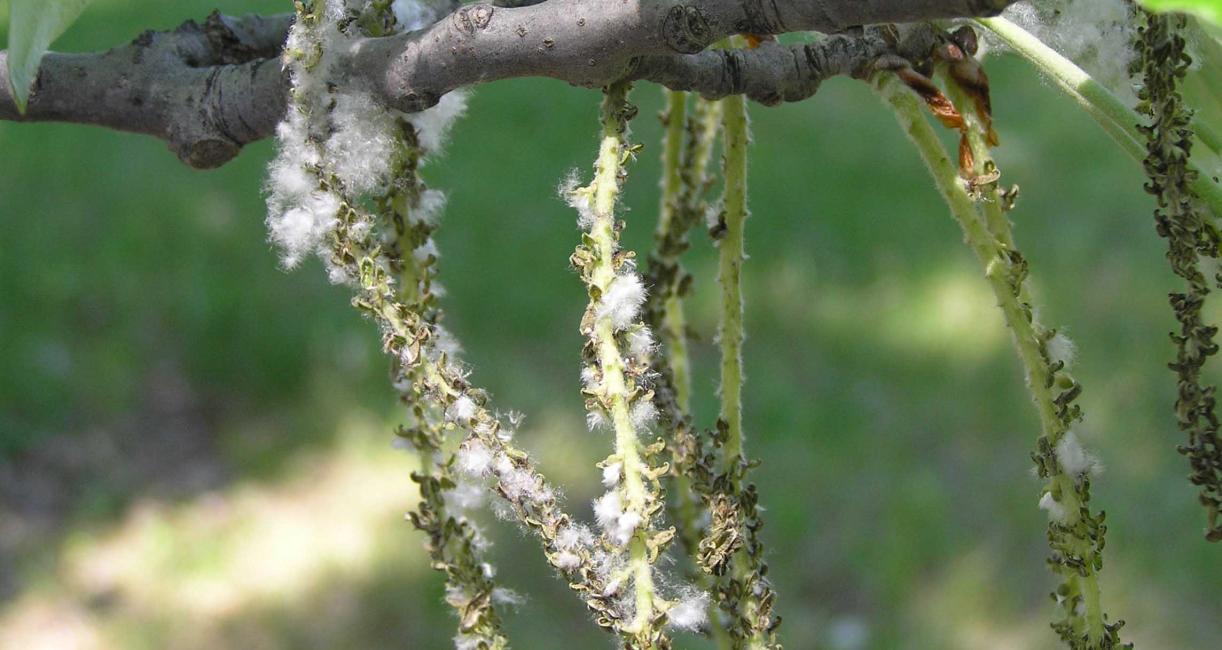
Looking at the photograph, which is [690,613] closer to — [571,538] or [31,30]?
[571,538]

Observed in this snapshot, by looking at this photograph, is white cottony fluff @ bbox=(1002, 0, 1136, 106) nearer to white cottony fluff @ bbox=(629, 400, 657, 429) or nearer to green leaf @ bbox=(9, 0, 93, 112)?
white cottony fluff @ bbox=(629, 400, 657, 429)

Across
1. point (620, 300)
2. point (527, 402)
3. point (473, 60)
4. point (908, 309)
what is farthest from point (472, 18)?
point (908, 309)

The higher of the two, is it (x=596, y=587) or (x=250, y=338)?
(x=250, y=338)

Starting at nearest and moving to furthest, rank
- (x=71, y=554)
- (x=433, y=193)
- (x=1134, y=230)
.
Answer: (x=433, y=193)
(x=71, y=554)
(x=1134, y=230)

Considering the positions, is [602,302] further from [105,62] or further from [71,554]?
[71,554]

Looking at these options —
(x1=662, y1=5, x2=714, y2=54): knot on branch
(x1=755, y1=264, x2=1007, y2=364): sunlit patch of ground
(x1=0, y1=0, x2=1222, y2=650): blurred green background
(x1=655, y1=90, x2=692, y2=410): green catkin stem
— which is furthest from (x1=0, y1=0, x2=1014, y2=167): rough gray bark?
(x1=755, y1=264, x2=1007, y2=364): sunlit patch of ground

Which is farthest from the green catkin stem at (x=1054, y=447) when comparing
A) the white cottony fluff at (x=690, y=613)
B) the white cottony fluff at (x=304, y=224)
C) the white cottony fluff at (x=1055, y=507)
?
the white cottony fluff at (x=304, y=224)

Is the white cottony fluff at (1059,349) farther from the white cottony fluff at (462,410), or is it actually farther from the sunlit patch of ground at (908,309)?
the sunlit patch of ground at (908,309)

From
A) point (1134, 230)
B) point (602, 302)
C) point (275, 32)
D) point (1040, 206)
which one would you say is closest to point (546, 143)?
point (1040, 206)
